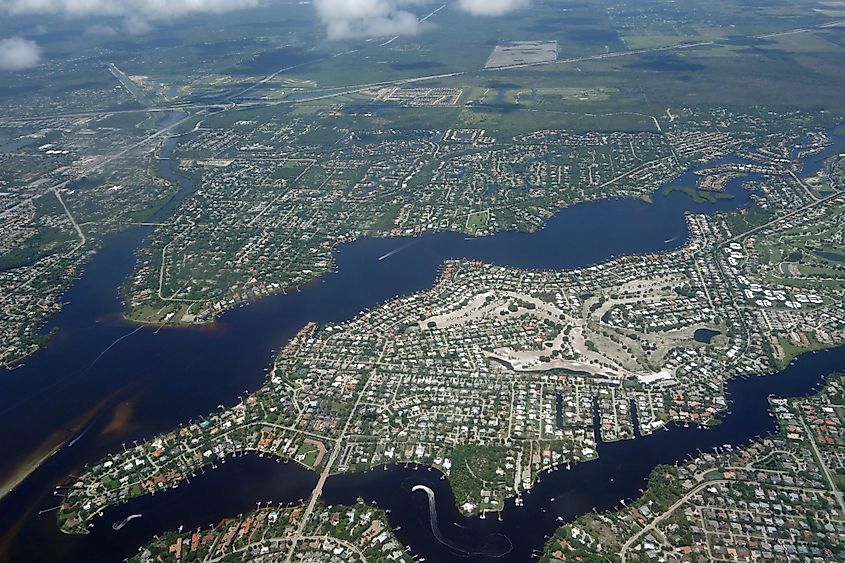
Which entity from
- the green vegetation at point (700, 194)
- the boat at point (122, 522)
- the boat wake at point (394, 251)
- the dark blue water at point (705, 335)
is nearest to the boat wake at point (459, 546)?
the boat at point (122, 522)

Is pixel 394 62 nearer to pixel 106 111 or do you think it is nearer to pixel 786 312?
pixel 106 111

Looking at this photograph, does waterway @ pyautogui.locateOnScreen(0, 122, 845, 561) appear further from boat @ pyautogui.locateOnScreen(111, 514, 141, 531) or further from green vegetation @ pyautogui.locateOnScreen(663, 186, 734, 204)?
green vegetation @ pyautogui.locateOnScreen(663, 186, 734, 204)

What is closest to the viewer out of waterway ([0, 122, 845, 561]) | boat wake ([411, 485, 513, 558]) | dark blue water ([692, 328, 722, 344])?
boat wake ([411, 485, 513, 558])

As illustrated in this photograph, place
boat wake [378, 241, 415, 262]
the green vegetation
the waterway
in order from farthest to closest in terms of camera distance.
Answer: the green vegetation < boat wake [378, 241, 415, 262] < the waterway

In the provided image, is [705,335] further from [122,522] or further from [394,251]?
[122,522]

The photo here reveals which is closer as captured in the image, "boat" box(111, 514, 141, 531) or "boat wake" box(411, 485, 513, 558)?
"boat wake" box(411, 485, 513, 558)

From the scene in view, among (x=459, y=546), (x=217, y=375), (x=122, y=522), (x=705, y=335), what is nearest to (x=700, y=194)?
(x=705, y=335)

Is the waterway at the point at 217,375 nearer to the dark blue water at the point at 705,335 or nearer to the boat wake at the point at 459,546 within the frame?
the boat wake at the point at 459,546

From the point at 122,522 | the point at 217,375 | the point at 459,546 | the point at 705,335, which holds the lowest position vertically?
the point at 459,546

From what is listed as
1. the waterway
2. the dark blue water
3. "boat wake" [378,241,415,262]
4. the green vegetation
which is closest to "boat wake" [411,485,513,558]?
the waterway
